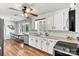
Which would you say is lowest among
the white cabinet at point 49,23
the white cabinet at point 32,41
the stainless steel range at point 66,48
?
the stainless steel range at point 66,48

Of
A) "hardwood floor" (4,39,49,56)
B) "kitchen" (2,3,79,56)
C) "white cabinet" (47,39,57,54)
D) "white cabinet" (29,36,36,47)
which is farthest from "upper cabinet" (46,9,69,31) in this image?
"hardwood floor" (4,39,49,56)

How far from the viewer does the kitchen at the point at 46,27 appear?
4.92ft

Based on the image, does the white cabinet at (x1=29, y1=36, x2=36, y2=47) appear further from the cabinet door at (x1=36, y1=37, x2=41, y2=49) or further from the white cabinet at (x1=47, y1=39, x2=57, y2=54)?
the white cabinet at (x1=47, y1=39, x2=57, y2=54)

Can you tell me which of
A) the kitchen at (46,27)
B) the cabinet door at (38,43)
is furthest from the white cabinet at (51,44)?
the cabinet door at (38,43)

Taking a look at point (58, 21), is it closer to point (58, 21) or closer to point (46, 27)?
point (58, 21)

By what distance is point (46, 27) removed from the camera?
1.64 m

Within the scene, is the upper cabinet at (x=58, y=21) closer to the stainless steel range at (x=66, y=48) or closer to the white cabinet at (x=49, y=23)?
the white cabinet at (x=49, y=23)

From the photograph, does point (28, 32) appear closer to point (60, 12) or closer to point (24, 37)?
point (24, 37)

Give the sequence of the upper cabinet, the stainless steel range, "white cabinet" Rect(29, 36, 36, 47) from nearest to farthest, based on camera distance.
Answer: the stainless steel range < the upper cabinet < "white cabinet" Rect(29, 36, 36, 47)

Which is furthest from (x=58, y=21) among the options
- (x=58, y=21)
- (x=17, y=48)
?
(x=17, y=48)

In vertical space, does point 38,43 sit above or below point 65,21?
below

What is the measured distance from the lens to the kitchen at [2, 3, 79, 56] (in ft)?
4.92

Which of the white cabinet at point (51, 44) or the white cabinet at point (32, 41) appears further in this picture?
the white cabinet at point (32, 41)

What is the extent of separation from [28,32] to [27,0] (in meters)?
0.60
